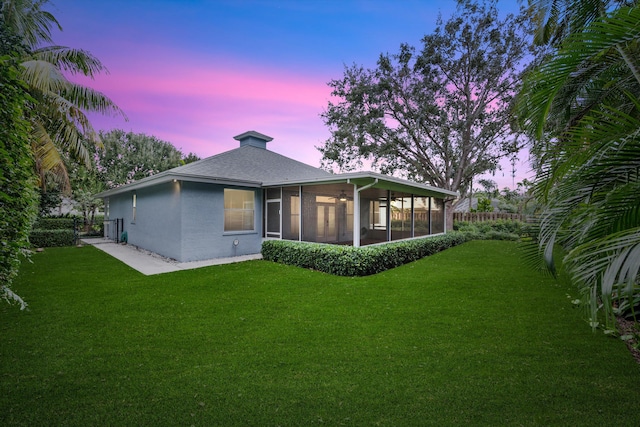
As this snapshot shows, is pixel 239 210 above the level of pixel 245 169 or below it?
below

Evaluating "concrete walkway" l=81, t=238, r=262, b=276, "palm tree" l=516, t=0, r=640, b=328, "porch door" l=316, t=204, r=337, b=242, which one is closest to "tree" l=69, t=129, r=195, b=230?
"concrete walkway" l=81, t=238, r=262, b=276

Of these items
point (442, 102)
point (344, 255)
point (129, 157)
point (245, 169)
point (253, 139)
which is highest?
point (442, 102)

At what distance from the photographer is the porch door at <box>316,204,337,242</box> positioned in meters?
10.1

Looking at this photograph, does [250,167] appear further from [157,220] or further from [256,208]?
[157,220]

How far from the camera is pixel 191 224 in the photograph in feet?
30.3

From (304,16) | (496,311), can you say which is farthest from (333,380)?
(304,16)

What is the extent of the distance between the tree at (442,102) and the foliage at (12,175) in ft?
50.7

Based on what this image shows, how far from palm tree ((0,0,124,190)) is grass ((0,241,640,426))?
495cm

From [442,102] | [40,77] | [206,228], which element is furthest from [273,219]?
[442,102]

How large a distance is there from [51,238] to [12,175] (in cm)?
1341

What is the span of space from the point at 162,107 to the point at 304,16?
7.53 metres

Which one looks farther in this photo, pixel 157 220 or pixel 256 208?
pixel 256 208

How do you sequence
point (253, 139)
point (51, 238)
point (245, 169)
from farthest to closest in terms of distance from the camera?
point (253, 139), point (51, 238), point (245, 169)

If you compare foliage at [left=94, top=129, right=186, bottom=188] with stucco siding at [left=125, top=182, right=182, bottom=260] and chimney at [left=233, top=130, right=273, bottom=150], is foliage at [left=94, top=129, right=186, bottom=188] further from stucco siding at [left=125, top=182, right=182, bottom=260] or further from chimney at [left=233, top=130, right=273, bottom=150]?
chimney at [left=233, top=130, right=273, bottom=150]
